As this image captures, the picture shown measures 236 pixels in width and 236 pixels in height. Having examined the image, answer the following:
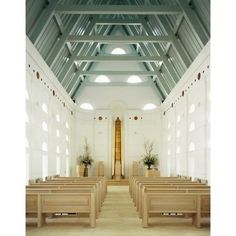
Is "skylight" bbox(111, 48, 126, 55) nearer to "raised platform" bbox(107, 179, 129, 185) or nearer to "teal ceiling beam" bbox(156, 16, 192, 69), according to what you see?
"raised platform" bbox(107, 179, 129, 185)

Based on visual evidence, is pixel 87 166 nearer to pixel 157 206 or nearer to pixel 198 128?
pixel 198 128

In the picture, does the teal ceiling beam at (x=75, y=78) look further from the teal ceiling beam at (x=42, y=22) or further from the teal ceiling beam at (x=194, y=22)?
the teal ceiling beam at (x=194, y=22)

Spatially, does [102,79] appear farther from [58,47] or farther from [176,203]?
[176,203]

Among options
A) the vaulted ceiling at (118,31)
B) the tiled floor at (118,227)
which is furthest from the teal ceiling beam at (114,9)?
the tiled floor at (118,227)

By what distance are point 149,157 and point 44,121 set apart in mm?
8647

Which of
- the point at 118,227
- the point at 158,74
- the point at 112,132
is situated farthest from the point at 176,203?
the point at 112,132

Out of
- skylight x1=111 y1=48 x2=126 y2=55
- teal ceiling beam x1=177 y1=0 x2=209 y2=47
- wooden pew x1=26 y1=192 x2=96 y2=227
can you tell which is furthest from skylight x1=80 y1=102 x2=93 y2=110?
wooden pew x1=26 y1=192 x2=96 y2=227

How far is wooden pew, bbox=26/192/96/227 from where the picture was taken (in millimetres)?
7902

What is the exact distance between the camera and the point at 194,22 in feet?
41.4

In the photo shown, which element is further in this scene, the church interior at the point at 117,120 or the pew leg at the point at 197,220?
the church interior at the point at 117,120

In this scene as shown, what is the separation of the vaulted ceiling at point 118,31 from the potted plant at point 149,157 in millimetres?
3447

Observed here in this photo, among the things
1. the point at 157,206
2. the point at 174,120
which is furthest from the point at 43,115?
the point at 157,206

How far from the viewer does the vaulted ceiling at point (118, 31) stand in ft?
41.7
